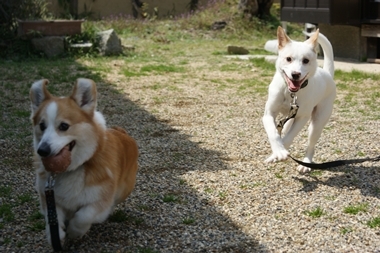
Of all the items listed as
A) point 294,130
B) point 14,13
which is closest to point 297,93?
point 294,130

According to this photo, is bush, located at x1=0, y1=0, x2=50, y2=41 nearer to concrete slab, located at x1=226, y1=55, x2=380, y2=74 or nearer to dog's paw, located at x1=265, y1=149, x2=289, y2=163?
concrete slab, located at x1=226, y1=55, x2=380, y2=74

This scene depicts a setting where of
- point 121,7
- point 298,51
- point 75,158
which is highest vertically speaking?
point 298,51

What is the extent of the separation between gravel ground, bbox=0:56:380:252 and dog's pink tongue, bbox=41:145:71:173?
561 mm

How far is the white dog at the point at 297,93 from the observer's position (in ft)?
17.2

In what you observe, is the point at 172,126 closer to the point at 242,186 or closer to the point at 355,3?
the point at 242,186

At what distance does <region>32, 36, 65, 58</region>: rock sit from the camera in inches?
501

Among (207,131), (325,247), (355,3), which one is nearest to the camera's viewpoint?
(325,247)

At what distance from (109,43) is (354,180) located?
8.61m

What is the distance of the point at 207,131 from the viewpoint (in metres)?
7.19

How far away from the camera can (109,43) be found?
42.9 feet

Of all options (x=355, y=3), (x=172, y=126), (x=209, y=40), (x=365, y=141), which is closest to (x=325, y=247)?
(x=365, y=141)

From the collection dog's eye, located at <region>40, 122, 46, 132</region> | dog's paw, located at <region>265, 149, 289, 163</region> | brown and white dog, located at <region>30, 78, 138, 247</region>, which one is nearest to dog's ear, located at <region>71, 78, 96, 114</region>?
brown and white dog, located at <region>30, 78, 138, 247</region>

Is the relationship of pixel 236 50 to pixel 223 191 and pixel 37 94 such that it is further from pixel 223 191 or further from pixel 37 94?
pixel 37 94

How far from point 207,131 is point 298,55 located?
6.94ft
